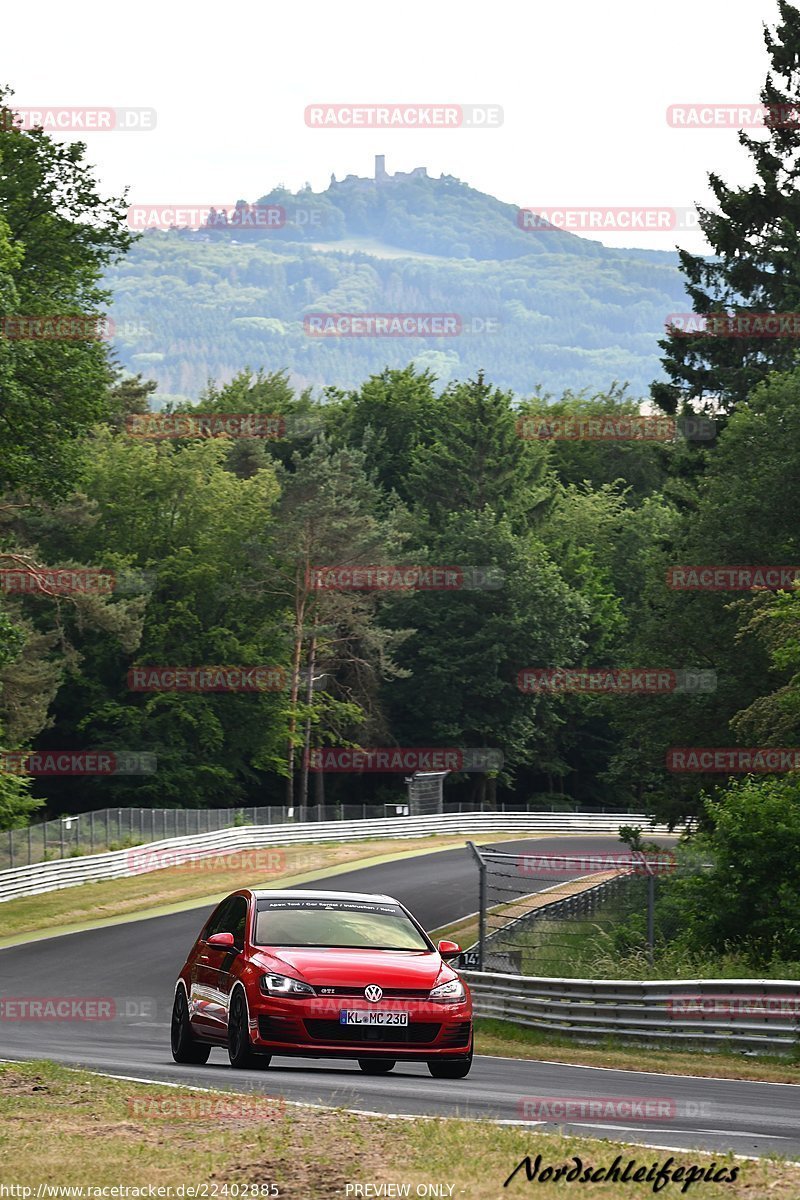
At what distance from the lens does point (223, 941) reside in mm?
14211

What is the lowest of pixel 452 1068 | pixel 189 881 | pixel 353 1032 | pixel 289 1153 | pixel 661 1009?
pixel 189 881

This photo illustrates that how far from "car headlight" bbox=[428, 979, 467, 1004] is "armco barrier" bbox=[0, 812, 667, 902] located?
33.8 m

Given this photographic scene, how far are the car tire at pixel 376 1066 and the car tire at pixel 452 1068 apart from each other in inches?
18.2

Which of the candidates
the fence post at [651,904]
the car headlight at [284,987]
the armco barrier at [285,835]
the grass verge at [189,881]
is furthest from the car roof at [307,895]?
the armco barrier at [285,835]

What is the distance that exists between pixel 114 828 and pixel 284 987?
41.6m

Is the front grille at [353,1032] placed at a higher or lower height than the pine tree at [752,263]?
lower

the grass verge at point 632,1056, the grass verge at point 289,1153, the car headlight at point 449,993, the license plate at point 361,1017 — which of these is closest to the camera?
the grass verge at point 289,1153

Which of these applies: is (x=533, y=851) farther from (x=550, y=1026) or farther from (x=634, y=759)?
(x=550, y=1026)

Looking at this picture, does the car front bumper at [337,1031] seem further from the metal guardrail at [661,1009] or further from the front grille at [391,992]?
the metal guardrail at [661,1009]

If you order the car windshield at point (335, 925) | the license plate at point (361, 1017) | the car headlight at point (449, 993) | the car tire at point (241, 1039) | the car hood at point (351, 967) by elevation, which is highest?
the car windshield at point (335, 925)

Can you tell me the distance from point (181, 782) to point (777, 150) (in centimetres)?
3820

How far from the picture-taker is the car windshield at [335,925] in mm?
14078

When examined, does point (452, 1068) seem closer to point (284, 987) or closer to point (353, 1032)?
point (353, 1032)

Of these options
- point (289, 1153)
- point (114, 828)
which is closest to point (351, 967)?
point (289, 1153)
